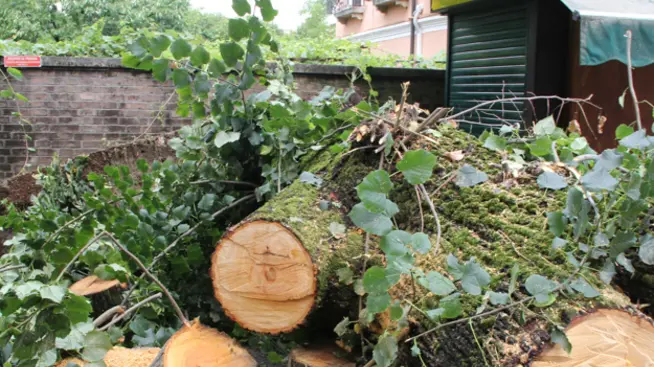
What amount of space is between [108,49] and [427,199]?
248 inches

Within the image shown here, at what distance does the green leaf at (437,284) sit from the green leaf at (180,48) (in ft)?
5.68

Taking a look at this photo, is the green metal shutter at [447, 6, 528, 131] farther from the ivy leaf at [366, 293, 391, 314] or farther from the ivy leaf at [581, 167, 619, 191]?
the ivy leaf at [366, 293, 391, 314]

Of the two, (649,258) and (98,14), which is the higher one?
(98,14)

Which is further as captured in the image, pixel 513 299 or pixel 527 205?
pixel 527 205

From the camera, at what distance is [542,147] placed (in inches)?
87.7

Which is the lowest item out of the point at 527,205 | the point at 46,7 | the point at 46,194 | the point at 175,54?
the point at 46,194

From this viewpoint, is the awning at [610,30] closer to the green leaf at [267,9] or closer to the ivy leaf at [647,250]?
the green leaf at [267,9]

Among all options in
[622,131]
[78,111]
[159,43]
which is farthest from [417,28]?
[622,131]

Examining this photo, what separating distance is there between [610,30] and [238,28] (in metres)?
3.43

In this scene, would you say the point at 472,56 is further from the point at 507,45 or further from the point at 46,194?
the point at 46,194

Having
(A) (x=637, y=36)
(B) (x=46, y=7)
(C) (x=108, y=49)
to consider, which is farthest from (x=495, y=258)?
(B) (x=46, y=7)

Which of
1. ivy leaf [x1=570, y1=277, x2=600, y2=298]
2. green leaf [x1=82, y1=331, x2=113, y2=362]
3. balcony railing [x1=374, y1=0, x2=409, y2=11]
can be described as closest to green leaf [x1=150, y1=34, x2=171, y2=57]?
green leaf [x1=82, y1=331, x2=113, y2=362]

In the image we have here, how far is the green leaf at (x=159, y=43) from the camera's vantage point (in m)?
2.77

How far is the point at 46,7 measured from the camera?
537 inches
